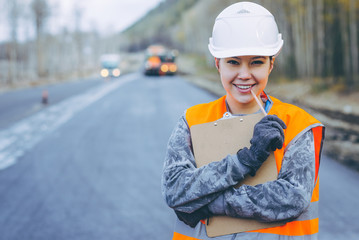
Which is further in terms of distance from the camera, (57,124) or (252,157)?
(57,124)

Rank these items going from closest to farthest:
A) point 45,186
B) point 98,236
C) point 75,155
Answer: point 98,236 < point 45,186 < point 75,155

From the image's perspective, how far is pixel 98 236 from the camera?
4863 mm

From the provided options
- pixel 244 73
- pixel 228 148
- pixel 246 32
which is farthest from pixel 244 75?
pixel 228 148

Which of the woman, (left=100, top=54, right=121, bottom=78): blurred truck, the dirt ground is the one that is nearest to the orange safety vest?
the woman

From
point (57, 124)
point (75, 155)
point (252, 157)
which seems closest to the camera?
point (252, 157)

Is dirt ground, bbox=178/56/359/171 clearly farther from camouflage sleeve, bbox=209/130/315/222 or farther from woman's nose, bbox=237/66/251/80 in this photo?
camouflage sleeve, bbox=209/130/315/222

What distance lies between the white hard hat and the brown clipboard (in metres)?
0.26

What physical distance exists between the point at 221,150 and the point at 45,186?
18.7ft

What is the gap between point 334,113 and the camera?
1349 centimetres

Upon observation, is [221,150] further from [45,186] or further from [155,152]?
[155,152]

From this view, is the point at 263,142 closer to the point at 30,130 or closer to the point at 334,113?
the point at 30,130

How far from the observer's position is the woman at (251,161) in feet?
5.19

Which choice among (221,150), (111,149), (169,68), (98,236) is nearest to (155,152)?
(111,149)

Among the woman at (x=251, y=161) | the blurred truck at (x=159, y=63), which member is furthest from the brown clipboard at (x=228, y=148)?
the blurred truck at (x=159, y=63)
